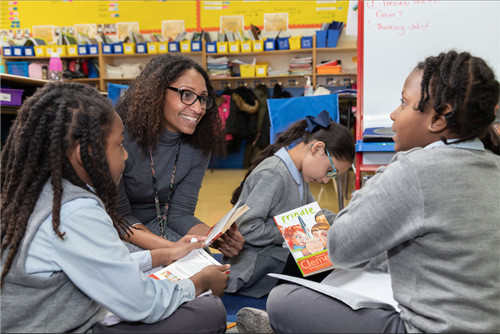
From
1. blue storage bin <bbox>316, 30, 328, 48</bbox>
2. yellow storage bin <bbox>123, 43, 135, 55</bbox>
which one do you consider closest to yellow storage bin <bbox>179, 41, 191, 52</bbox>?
yellow storage bin <bbox>123, 43, 135, 55</bbox>

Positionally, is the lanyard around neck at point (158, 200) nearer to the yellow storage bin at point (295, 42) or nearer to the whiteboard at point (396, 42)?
the whiteboard at point (396, 42)

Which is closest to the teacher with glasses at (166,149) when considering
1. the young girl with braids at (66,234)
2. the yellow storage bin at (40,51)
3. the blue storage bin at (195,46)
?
the young girl with braids at (66,234)

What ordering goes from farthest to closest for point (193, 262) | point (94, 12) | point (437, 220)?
point (94, 12)
point (193, 262)
point (437, 220)

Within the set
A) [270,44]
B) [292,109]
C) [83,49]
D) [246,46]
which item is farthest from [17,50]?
[292,109]

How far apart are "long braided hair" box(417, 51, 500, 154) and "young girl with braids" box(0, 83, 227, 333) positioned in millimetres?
693

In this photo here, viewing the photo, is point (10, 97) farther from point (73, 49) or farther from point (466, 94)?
point (466, 94)

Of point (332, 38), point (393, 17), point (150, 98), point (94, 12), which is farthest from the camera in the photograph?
point (94, 12)

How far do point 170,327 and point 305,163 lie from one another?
38.0 inches

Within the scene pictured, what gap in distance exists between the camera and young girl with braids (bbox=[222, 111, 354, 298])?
1.47 meters

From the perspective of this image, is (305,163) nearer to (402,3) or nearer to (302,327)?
(302,327)

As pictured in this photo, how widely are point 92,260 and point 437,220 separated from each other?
64cm

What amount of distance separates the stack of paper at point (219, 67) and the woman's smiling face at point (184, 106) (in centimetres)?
374

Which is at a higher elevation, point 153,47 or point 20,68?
point 153,47

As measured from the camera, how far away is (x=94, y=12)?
18.6 ft
